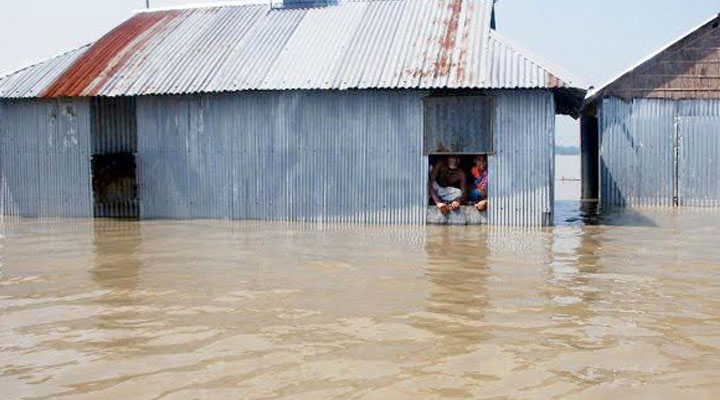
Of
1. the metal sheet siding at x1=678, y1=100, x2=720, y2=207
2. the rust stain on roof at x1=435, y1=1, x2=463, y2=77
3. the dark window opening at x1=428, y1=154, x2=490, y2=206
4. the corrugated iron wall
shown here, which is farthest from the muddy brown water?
the metal sheet siding at x1=678, y1=100, x2=720, y2=207

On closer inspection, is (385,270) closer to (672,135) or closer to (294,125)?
(294,125)

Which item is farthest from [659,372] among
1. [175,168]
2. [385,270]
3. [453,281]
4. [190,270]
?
[175,168]

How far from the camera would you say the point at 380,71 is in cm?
1431

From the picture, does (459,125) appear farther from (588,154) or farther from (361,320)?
(588,154)

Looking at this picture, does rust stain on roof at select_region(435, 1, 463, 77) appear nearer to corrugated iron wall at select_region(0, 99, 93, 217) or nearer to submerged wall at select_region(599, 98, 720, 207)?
submerged wall at select_region(599, 98, 720, 207)

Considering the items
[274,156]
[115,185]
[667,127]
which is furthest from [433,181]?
[667,127]

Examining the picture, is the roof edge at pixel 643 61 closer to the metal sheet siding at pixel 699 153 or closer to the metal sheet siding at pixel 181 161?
the metal sheet siding at pixel 699 153

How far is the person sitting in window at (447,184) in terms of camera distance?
14025mm

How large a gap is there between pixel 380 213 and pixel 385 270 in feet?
19.1

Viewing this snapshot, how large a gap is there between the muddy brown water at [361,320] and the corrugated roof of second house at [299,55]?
4295mm

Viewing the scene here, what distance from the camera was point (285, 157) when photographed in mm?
14844

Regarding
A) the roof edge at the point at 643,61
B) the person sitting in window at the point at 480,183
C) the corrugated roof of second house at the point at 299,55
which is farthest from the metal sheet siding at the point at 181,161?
the roof edge at the point at 643,61

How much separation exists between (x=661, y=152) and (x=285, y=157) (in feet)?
33.2

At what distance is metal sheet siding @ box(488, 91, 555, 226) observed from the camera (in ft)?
44.8
